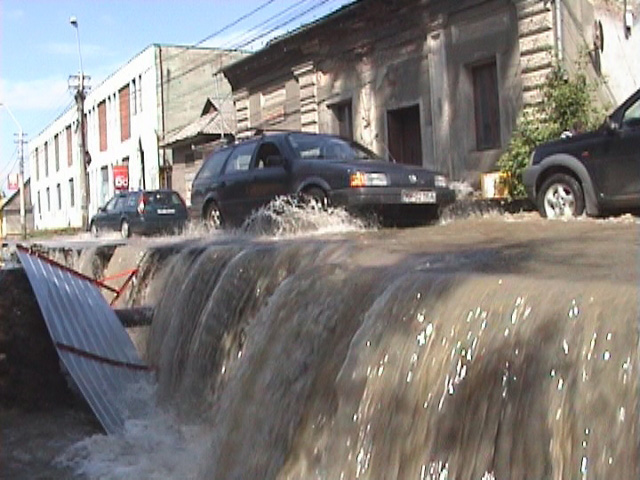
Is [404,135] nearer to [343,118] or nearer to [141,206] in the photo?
[343,118]

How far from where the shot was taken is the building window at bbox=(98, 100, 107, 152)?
1714 inches

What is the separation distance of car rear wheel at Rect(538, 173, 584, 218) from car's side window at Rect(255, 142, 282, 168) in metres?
3.67

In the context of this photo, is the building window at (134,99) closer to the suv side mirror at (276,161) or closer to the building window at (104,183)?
the building window at (104,183)

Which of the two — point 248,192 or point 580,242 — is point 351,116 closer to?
point 248,192

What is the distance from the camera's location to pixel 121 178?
37594mm

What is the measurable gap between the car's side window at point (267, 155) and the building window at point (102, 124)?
1360 inches

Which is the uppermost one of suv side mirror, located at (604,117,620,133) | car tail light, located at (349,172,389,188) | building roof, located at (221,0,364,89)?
building roof, located at (221,0,364,89)

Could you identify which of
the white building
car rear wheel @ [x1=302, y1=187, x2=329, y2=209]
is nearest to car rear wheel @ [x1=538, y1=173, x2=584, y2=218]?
car rear wheel @ [x1=302, y1=187, x2=329, y2=209]

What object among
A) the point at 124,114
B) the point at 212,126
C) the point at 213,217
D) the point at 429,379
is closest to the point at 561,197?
the point at 213,217

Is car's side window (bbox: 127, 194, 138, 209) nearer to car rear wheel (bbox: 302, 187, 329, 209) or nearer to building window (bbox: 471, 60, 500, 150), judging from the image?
building window (bbox: 471, 60, 500, 150)

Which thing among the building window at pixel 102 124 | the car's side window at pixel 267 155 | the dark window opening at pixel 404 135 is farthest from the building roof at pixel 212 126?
the car's side window at pixel 267 155

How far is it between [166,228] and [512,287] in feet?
50.5

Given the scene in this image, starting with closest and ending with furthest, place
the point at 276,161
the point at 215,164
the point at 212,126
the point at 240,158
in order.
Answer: the point at 276,161, the point at 240,158, the point at 215,164, the point at 212,126

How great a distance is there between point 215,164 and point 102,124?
34170 millimetres
